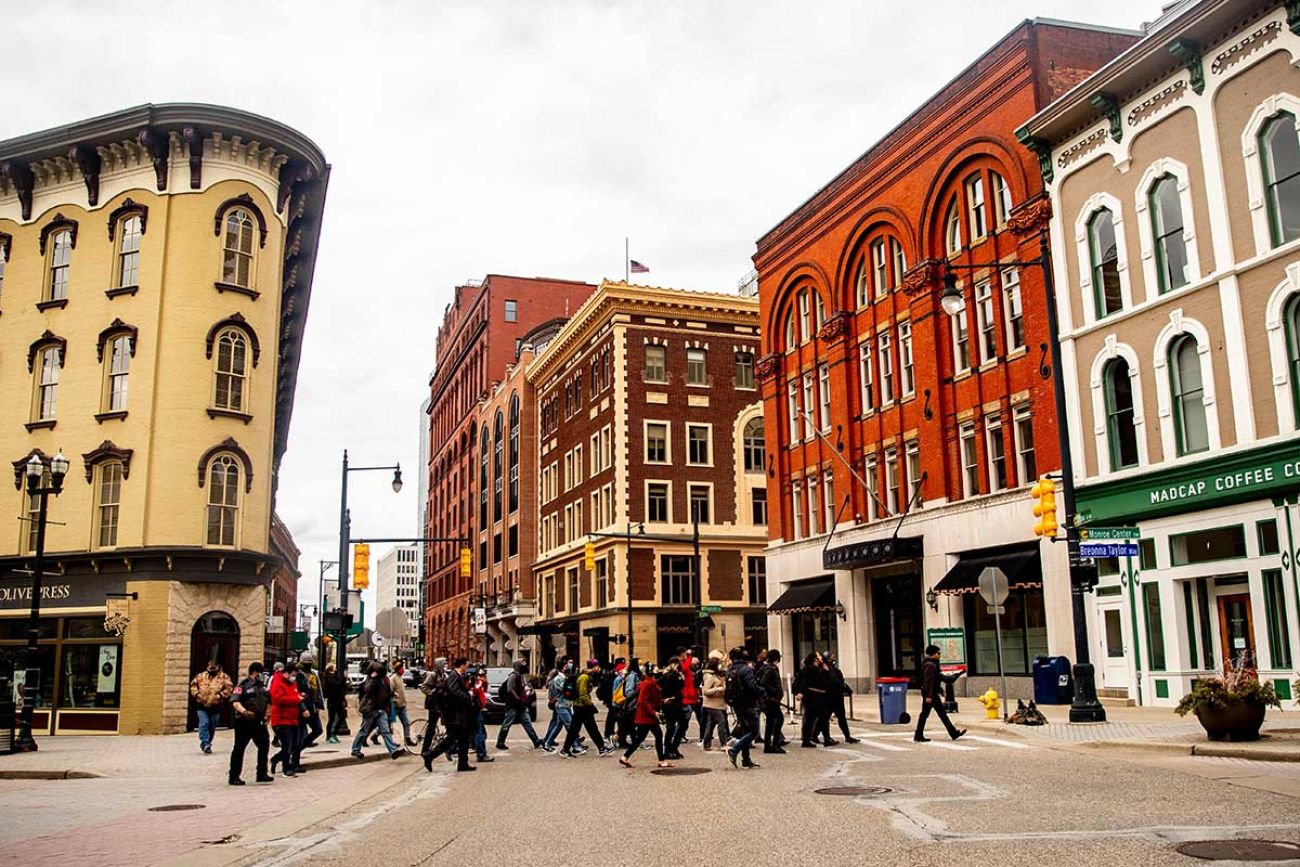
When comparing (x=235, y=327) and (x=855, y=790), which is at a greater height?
(x=235, y=327)

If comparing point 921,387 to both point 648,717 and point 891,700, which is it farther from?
point 648,717

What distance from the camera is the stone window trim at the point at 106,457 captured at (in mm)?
31562

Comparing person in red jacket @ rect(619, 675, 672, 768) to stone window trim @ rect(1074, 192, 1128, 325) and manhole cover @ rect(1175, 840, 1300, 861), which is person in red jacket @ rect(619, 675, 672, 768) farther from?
stone window trim @ rect(1074, 192, 1128, 325)

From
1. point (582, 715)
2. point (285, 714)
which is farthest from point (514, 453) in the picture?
point (285, 714)

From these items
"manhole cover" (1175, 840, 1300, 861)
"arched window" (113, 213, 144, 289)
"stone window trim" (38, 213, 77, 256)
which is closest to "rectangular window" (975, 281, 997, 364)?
"arched window" (113, 213, 144, 289)

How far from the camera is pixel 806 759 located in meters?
18.7

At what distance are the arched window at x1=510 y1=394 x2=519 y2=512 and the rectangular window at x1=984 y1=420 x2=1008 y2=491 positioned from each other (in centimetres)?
4816

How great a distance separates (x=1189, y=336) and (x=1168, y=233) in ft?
8.28

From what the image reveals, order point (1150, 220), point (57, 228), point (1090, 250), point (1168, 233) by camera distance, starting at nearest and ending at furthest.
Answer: point (1168, 233) → point (1150, 220) → point (1090, 250) → point (57, 228)

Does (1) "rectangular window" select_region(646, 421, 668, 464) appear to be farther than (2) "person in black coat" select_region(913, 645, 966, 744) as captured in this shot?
Yes

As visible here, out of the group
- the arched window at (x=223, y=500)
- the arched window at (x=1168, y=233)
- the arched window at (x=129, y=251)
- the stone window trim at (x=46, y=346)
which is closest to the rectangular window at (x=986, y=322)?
the arched window at (x=1168, y=233)

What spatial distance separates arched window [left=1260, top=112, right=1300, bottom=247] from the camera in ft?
77.6

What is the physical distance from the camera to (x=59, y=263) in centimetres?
3450

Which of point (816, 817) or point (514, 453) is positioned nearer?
point (816, 817)
